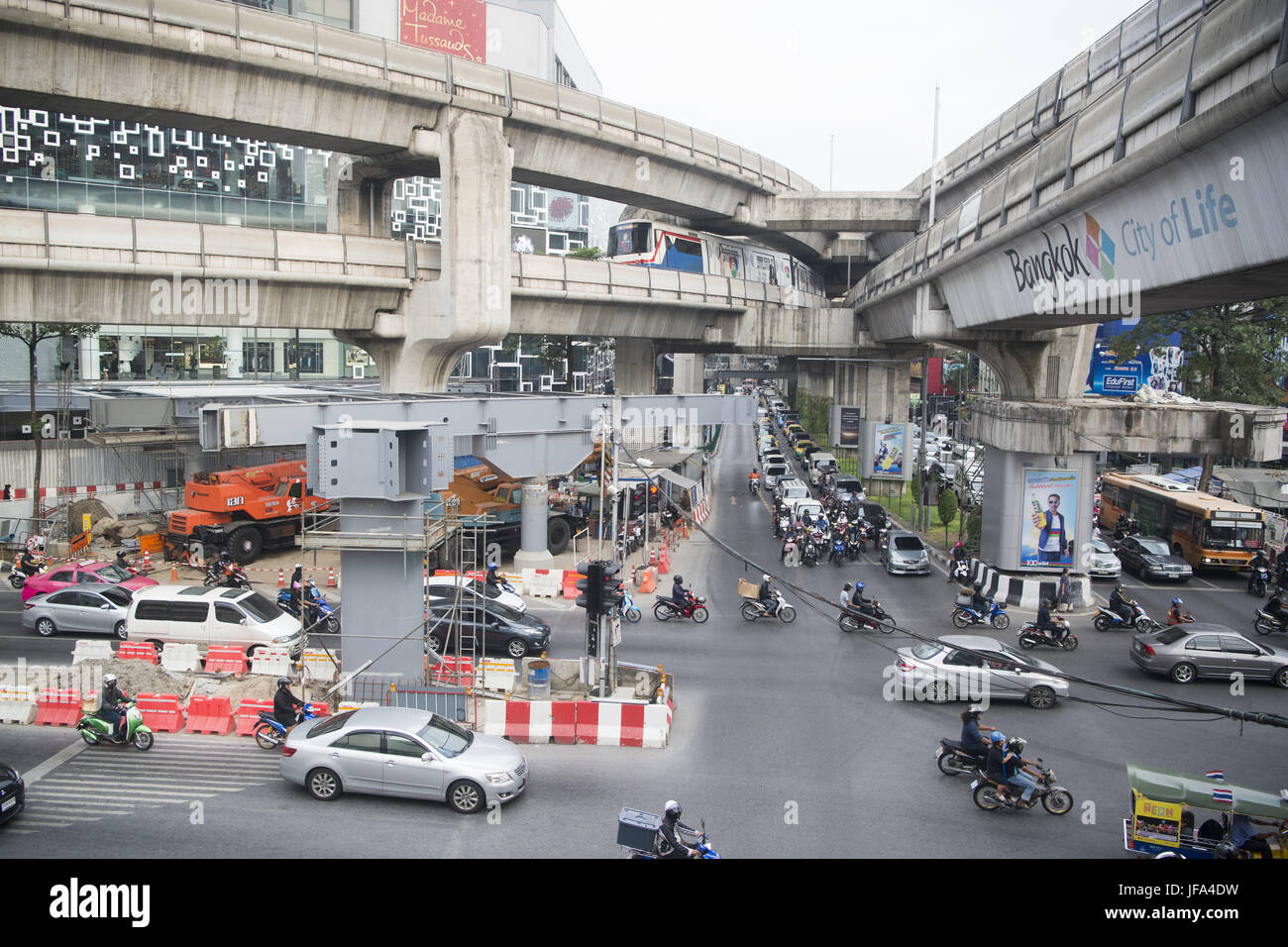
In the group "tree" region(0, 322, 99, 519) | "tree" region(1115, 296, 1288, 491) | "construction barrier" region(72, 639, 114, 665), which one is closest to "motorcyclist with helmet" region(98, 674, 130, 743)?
"construction barrier" region(72, 639, 114, 665)

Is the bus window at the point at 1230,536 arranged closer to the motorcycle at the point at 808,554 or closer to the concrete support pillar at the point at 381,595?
the motorcycle at the point at 808,554

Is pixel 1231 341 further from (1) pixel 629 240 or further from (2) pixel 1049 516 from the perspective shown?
(1) pixel 629 240

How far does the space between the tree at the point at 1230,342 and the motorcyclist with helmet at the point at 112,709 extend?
117ft

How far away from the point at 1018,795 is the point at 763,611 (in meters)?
10.7

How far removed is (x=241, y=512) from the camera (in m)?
27.2

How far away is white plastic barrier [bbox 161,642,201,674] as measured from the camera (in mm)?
17203

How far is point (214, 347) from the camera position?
50.8m

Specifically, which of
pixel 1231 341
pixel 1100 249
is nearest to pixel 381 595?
pixel 1100 249

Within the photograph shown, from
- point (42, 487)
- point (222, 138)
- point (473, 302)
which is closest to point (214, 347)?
point (222, 138)

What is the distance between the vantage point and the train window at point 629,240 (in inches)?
1406

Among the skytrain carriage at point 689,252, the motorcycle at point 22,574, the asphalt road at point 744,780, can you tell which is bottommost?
the asphalt road at point 744,780

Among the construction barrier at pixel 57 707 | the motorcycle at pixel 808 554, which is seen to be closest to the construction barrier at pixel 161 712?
the construction barrier at pixel 57 707
